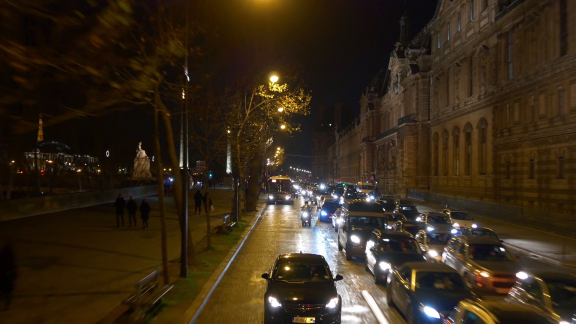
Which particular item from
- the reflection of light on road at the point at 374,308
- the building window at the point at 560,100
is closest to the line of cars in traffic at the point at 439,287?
the reflection of light on road at the point at 374,308

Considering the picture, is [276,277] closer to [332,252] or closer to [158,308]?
[158,308]

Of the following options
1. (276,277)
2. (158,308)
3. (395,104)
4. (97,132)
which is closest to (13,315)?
(158,308)

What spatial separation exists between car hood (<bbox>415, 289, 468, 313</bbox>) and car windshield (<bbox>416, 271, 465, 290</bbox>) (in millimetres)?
133

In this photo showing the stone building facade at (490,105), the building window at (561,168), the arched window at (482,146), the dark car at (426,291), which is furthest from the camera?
the arched window at (482,146)

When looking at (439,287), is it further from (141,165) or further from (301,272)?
(141,165)

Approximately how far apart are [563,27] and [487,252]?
76.7ft

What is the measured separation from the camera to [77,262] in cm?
1500

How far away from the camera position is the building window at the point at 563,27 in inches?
1192

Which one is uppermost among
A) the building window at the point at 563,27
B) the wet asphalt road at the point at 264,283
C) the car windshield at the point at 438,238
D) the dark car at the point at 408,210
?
the building window at the point at 563,27

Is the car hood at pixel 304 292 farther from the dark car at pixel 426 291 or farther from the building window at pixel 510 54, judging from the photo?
the building window at pixel 510 54

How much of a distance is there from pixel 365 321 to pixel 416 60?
56470 millimetres

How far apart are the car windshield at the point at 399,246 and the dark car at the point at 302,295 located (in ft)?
15.6

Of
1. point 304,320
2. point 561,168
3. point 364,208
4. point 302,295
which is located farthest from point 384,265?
point 561,168

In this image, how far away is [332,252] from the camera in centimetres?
2011
